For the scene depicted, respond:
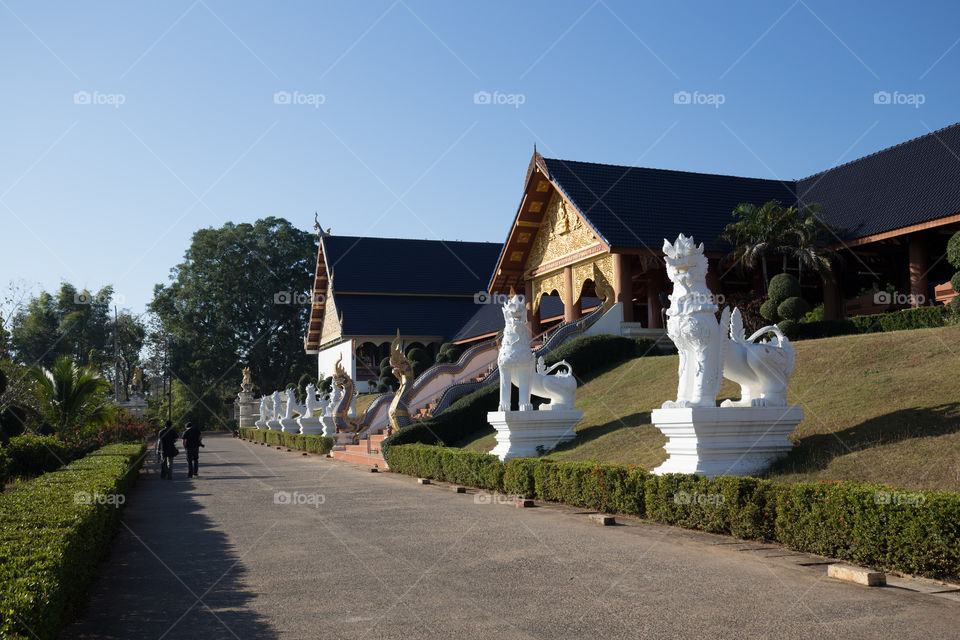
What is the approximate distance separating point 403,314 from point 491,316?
288 inches

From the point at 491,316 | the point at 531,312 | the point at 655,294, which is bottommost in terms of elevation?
the point at 531,312

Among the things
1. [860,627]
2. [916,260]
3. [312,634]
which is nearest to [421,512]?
[312,634]

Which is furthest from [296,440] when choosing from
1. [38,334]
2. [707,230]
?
[38,334]

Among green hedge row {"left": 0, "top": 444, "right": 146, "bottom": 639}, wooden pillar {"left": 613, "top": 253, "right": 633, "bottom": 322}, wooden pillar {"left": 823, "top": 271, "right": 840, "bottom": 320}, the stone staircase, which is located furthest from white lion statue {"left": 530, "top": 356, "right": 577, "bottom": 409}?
wooden pillar {"left": 823, "top": 271, "right": 840, "bottom": 320}

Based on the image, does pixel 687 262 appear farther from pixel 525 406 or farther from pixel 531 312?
pixel 531 312

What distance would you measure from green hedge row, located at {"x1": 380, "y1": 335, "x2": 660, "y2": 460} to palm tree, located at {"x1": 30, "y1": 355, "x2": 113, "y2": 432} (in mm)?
7560

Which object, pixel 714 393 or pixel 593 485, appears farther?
pixel 593 485

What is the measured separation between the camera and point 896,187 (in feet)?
76.6

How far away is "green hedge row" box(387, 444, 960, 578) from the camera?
588 cm

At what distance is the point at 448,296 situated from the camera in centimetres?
4609

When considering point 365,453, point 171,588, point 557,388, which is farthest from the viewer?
point 365,453

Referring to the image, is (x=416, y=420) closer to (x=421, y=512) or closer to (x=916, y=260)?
(x=421, y=512)

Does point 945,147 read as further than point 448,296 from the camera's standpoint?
No

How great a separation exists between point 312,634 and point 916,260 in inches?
825
